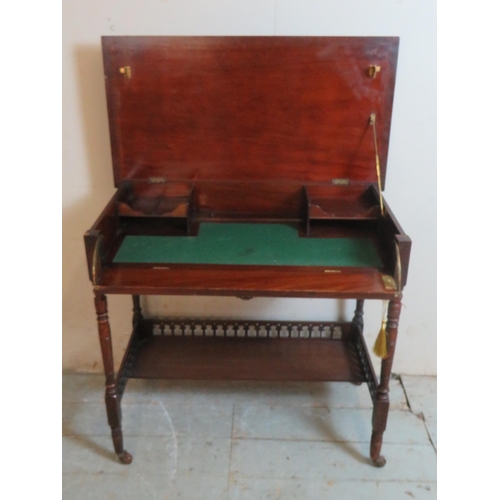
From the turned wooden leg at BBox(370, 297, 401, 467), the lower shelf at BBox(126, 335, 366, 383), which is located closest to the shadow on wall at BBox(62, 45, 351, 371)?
the lower shelf at BBox(126, 335, 366, 383)

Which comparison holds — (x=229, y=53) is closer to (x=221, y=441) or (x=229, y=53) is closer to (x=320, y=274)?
(x=320, y=274)

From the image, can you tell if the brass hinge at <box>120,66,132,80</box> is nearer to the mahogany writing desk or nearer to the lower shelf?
the mahogany writing desk

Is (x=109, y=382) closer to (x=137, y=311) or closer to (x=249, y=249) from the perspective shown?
(x=137, y=311)

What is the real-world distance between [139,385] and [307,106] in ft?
4.38

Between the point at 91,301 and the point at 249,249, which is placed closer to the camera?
the point at 249,249

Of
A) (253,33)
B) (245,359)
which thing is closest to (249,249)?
(245,359)

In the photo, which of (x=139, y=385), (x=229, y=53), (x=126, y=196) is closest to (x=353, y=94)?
(x=229, y=53)

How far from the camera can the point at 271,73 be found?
1.58 metres

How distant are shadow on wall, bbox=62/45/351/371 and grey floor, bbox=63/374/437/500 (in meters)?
0.18

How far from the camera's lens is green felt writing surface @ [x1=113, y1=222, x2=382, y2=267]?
146cm

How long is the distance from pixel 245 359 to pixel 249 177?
2.37 ft

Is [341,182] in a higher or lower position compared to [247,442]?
higher

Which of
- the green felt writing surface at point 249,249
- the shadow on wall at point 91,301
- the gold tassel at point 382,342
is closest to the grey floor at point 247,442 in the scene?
the shadow on wall at point 91,301

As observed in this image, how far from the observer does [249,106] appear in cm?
163
